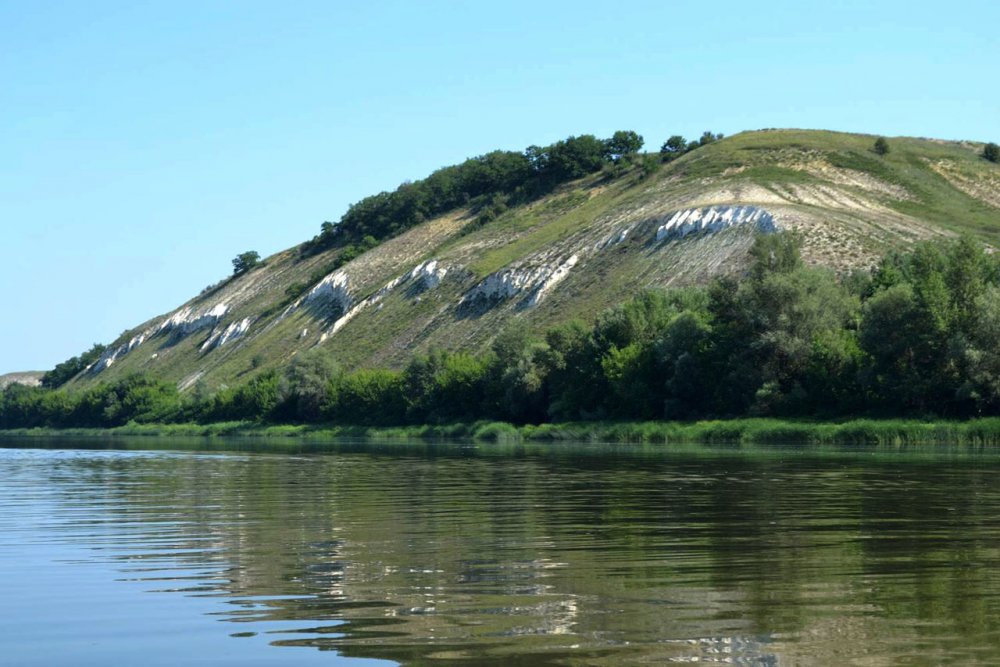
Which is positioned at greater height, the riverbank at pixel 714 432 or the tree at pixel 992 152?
the tree at pixel 992 152

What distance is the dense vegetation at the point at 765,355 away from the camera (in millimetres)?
68500

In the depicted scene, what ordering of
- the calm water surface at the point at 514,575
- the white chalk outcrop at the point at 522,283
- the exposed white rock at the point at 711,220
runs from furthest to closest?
the white chalk outcrop at the point at 522,283, the exposed white rock at the point at 711,220, the calm water surface at the point at 514,575

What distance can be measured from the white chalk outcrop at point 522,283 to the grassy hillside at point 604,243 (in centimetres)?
17

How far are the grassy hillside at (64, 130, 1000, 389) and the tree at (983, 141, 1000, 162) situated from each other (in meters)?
3.35

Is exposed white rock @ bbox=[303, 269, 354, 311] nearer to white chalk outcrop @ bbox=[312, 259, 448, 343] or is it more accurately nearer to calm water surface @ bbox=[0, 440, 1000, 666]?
white chalk outcrop @ bbox=[312, 259, 448, 343]

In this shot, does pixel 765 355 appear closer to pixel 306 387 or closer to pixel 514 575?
pixel 306 387

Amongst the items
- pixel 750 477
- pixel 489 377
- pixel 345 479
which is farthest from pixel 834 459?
pixel 489 377

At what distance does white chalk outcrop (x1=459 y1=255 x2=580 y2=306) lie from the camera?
137750mm

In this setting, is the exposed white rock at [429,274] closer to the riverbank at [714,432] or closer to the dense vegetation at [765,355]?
the riverbank at [714,432]

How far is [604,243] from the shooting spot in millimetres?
141125

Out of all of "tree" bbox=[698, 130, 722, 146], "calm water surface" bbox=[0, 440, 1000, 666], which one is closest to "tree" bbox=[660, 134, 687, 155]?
"tree" bbox=[698, 130, 722, 146]

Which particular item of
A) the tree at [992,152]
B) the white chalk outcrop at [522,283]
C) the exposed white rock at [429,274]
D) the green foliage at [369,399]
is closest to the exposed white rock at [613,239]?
the white chalk outcrop at [522,283]

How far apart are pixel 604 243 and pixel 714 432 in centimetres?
6902

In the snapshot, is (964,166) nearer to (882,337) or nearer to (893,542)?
(882,337)
